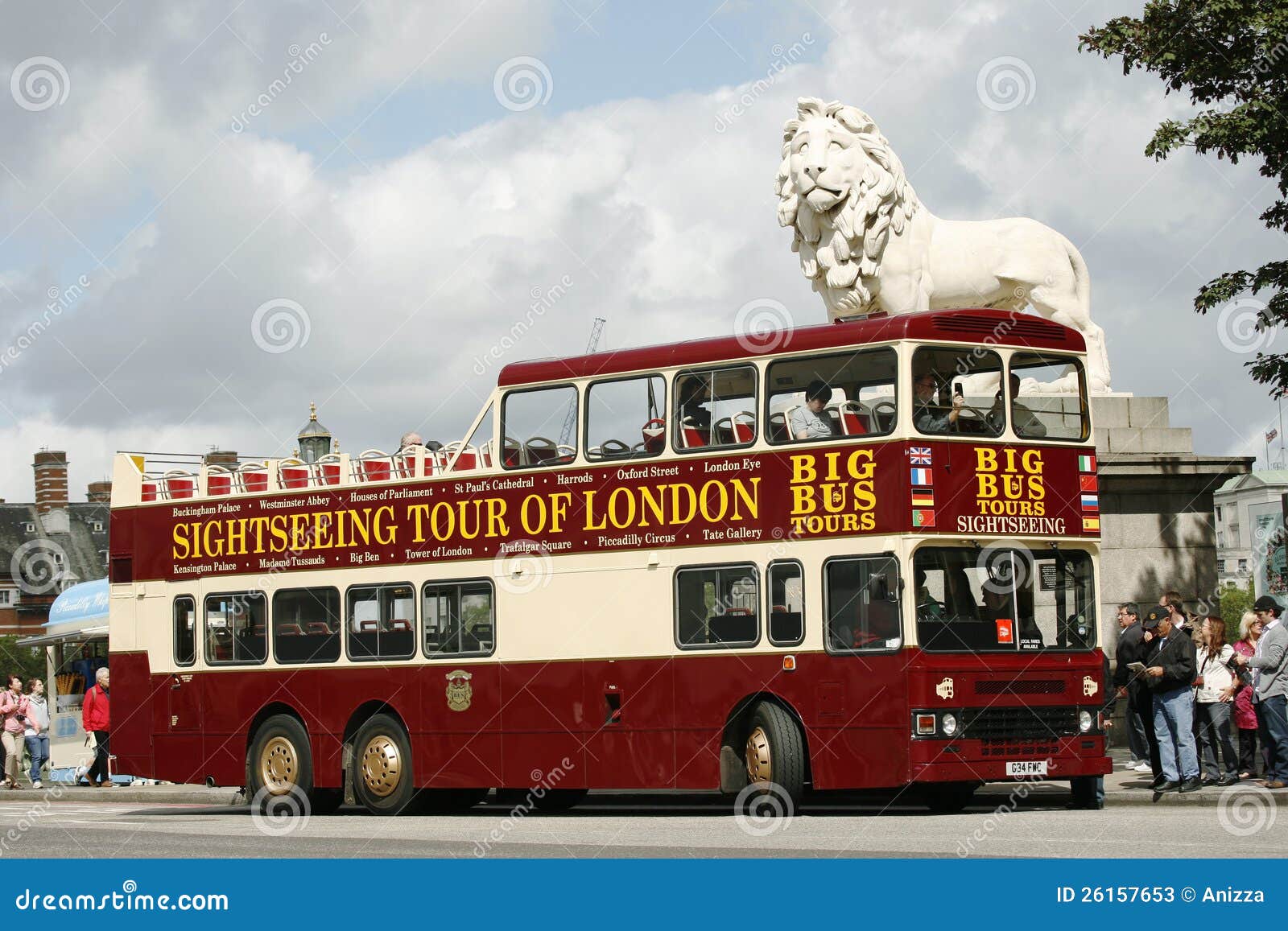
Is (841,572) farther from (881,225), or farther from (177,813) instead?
(177,813)

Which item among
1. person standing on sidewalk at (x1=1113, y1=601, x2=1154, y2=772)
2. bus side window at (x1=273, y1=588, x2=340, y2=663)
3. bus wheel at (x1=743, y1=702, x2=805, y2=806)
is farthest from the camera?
bus side window at (x1=273, y1=588, x2=340, y2=663)

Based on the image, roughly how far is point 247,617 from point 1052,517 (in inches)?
361

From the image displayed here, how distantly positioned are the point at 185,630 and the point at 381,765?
328cm

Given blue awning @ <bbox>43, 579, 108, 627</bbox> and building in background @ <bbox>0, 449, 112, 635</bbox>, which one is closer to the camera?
blue awning @ <bbox>43, 579, 108, 627</bbox>

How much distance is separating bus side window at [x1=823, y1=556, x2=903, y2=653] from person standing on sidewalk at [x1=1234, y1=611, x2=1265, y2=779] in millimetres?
4166

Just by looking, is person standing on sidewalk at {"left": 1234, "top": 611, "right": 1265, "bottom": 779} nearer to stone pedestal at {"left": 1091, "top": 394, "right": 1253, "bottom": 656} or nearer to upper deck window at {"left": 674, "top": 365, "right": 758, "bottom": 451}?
stone pedestal at {"left": 1091, "top": 394, "right": 1253, "bottom": 656}

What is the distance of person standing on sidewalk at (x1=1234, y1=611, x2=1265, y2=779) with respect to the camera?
18859mm

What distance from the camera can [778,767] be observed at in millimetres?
17188

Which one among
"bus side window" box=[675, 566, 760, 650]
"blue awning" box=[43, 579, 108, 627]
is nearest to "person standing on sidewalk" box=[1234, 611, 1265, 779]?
"bus side window" box=[675, 566, 760, 650]

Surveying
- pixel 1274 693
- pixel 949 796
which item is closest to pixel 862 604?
pixel 949 796

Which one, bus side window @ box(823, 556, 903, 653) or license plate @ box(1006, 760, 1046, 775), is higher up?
bus side window @ box(823, 556, 903, 653)

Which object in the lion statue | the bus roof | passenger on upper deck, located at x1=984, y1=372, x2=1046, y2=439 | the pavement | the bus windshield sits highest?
the lion statue

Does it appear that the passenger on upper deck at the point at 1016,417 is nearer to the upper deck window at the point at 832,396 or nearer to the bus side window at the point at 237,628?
the upper deck window at the point at 832,396
